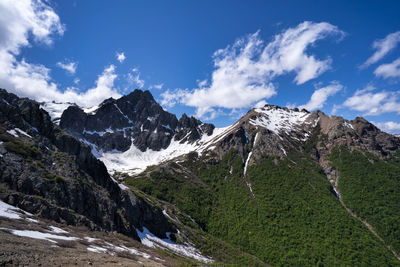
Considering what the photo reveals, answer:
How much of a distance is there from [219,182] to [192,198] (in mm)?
25192

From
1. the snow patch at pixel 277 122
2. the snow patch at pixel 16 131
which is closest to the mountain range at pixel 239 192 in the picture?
the snow patch at pixel 16 131

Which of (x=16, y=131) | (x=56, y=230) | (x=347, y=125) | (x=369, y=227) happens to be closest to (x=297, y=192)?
(x=369, y=227)

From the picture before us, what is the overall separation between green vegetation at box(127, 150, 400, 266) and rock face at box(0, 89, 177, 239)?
3673 cm

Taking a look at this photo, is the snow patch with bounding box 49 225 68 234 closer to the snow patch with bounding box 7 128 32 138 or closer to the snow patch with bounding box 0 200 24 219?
the snow patch with bounding box 0 200 24 219

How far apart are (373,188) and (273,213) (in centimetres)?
5807

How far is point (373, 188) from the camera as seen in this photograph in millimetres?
96875

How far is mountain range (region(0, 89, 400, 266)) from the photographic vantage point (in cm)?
2959

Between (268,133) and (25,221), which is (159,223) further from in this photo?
(268,133)

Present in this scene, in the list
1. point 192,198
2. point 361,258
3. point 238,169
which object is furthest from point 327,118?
point 192,198

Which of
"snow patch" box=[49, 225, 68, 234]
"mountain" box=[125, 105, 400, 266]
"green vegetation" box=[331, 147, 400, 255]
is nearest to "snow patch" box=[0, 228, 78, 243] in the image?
"snow patch" box=[49, 225, 68, 234]

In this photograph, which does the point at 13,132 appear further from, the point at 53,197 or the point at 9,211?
the point at 9,211

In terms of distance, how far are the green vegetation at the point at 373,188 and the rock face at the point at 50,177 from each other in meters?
104

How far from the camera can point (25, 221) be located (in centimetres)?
1733

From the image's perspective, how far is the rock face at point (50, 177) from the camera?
22656mm
